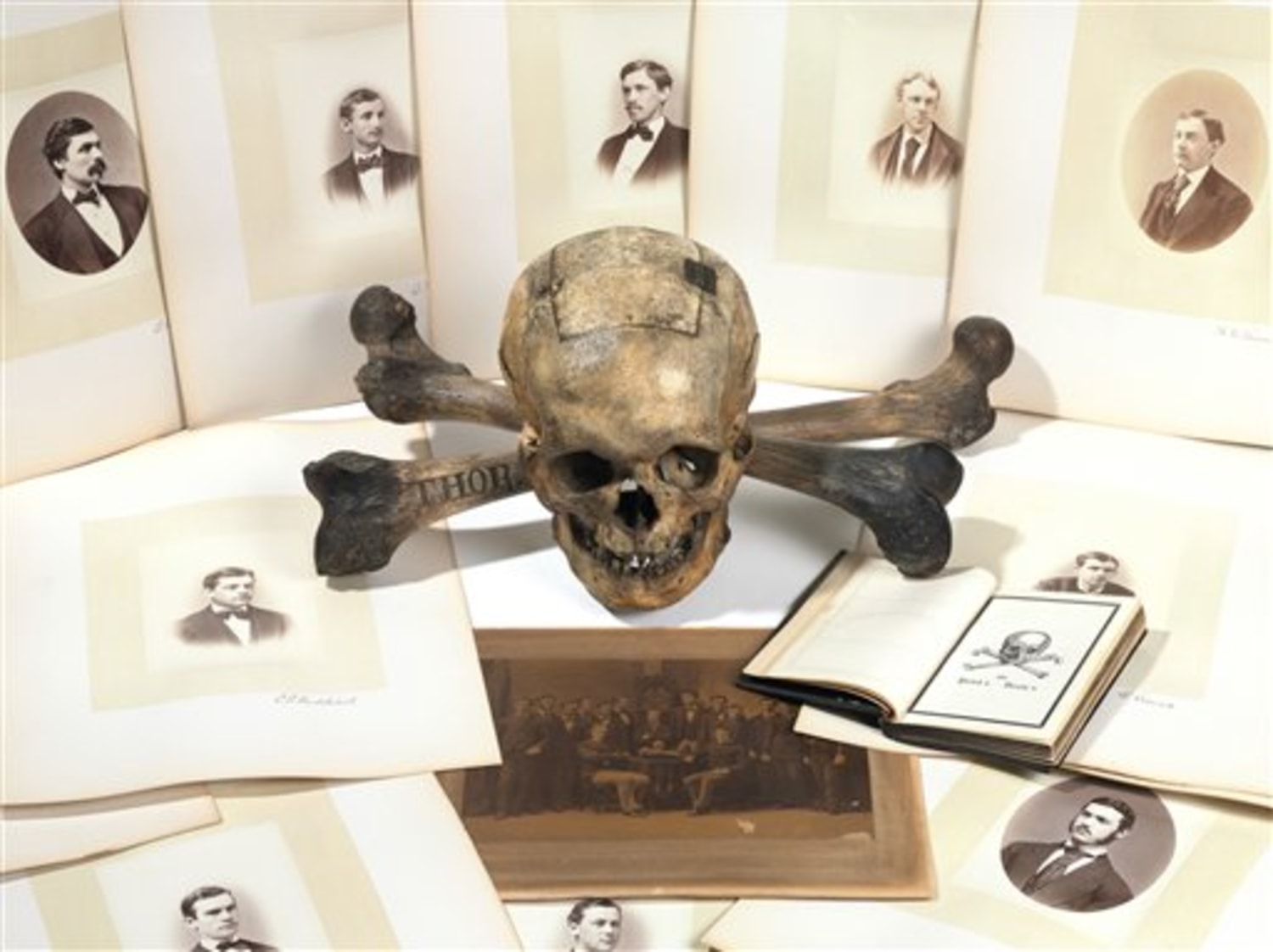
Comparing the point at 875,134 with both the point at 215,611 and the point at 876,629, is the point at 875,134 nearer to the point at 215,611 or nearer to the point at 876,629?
the point at 876,629

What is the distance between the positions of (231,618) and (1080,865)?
748 millimetres

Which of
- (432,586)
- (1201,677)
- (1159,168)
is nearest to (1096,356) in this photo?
(1159,168)

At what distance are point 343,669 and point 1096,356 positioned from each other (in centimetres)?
81

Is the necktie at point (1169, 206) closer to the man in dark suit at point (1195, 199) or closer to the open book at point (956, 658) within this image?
the man in dark suit at point (1195, 199)

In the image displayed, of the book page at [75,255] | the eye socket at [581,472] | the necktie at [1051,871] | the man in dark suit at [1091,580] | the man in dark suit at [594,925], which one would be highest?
the book page at [75,255]

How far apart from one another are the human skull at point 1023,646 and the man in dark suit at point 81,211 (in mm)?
907

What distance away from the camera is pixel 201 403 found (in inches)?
91.7

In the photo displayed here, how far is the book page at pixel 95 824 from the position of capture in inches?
70.6

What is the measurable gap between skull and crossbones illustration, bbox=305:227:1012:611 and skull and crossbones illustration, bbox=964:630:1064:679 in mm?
127

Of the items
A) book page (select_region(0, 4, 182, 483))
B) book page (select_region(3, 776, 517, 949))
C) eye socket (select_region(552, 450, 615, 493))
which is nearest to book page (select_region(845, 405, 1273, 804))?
eye socket (select_region(552, 450, 615, 493))

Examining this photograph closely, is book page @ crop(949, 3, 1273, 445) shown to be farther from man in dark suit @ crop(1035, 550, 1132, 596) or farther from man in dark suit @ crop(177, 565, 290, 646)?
man in dark suit @ crop(177, 565, 290, 646)

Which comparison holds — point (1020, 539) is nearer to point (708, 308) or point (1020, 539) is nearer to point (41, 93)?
point (708, 308)

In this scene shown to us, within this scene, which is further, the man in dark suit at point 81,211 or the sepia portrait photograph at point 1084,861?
the man in dark suit at point 81,211

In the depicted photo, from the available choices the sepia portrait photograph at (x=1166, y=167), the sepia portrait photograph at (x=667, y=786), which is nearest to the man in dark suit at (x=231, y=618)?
the sepia portrait photograph at (x=667, y=786)
